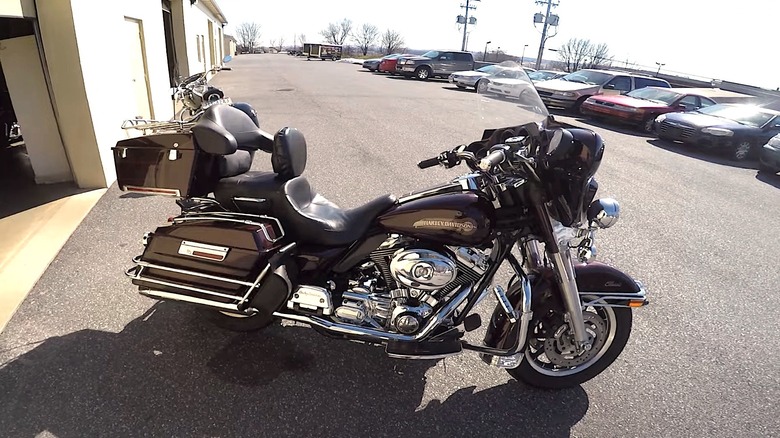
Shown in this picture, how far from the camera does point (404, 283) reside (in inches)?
82.6

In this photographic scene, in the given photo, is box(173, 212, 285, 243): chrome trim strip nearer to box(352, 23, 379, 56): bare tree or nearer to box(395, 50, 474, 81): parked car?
box(395, 50, 474, 81): parked car

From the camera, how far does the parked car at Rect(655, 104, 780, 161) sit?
30.8 ft

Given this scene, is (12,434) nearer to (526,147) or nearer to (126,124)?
(126,124)

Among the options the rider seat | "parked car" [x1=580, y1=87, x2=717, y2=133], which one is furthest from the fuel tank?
"parked car" [x1=580, y1=87, x2=717, y2=133]

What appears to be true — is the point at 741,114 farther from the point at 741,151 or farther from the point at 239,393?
the point at 239,393

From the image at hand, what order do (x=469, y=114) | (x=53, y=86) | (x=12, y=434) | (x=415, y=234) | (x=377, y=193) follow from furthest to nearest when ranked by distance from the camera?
(x=469, y=114), (x=377, y=193), (x=53, y=86), (x=415, y=234), (x=12, y=434)

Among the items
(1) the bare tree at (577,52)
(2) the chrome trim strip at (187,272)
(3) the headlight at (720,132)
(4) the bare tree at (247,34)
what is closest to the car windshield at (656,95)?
(3) the headlight at (720,132)

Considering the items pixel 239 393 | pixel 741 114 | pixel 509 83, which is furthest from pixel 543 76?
pixel 239 393

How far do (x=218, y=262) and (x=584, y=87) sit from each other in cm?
1413

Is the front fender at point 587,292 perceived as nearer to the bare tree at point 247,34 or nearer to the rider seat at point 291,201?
the rider seat at point 291,201

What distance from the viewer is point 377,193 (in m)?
5.25

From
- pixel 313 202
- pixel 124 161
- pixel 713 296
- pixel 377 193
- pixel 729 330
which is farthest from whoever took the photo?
pixel 377 193

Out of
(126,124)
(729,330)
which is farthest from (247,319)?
(729,330)

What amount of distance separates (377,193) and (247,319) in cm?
292
